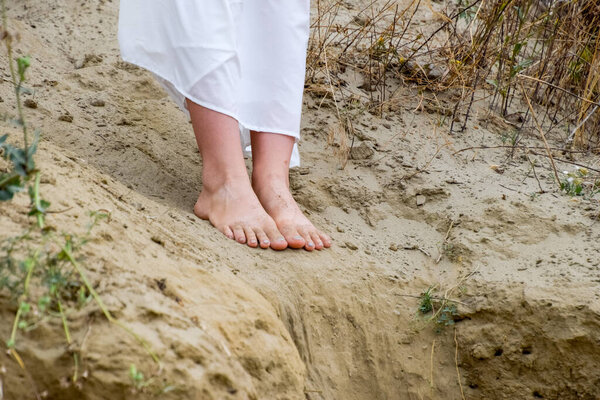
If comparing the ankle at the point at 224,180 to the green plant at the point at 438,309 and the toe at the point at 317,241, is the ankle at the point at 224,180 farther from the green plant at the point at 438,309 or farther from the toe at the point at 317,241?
the green plant at the point at 438,309

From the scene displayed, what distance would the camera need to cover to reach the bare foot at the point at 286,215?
205 centimetres

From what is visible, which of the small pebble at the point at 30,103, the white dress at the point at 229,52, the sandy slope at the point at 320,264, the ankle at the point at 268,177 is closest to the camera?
the sandy slope at the point at 320,264

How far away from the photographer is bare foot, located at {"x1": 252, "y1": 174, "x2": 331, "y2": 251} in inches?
80.6

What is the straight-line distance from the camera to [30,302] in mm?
1140

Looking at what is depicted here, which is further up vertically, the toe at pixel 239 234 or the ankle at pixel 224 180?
the ankle at pixel 224 180

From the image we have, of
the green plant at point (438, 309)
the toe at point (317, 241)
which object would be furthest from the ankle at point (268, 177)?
the green plant at point (438, 309)

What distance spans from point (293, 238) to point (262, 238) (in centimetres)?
10

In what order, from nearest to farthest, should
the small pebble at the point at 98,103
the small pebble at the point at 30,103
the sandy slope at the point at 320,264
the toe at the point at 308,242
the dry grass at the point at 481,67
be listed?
the sandy slope at the point at 320,264, the toe at the point at 308,242, the small pebble at the point at 30,103, the small pebble at the point at 98,103, the dry grass at the point at 481,67

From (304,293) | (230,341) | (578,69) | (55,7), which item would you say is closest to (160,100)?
(55,7)

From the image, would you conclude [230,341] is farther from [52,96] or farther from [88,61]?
[88,61]

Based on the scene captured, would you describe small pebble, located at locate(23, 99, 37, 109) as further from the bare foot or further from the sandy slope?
the bare foot

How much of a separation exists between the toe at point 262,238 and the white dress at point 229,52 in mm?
348

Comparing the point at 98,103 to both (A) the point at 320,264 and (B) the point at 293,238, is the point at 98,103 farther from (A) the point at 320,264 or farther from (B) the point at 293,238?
(A) the point at 320,264

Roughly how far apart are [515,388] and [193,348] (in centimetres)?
117
